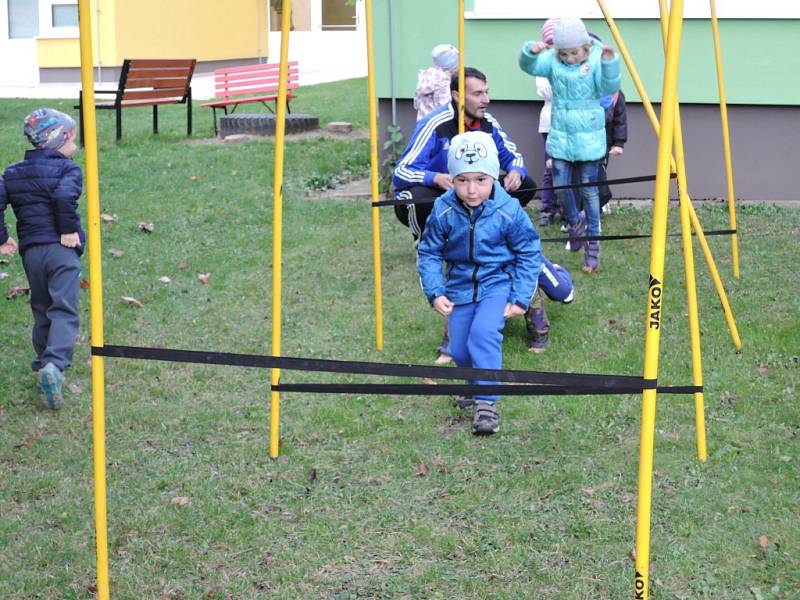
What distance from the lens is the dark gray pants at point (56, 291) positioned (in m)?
5.75

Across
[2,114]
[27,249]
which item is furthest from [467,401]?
[2,114]

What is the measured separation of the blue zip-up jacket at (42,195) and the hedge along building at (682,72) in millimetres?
5286

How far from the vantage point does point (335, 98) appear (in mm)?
19688

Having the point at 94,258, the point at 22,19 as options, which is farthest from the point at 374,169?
the point at 22,19

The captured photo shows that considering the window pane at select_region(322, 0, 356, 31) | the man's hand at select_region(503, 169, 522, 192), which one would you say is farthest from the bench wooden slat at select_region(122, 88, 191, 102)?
the window pane at select_region(322, 0, 356, 31)

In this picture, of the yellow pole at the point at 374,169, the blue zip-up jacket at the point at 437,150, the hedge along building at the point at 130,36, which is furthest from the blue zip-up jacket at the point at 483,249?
the hedge along building at the point at 130,36

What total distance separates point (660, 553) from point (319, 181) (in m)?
7.81

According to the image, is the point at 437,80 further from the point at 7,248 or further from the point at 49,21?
the point at 49,21

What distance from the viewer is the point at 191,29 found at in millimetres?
25516

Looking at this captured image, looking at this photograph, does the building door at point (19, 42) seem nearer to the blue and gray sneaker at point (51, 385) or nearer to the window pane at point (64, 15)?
the window pane at point (64, 15)

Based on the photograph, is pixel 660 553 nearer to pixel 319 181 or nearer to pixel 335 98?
pixel 319 181

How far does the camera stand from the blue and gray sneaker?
218 inches

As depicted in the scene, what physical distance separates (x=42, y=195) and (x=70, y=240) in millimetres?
267

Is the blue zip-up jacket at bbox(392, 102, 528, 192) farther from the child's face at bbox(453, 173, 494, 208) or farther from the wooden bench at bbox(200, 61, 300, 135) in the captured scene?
the wooden bench at bbox(200, 61, 300, 135)
